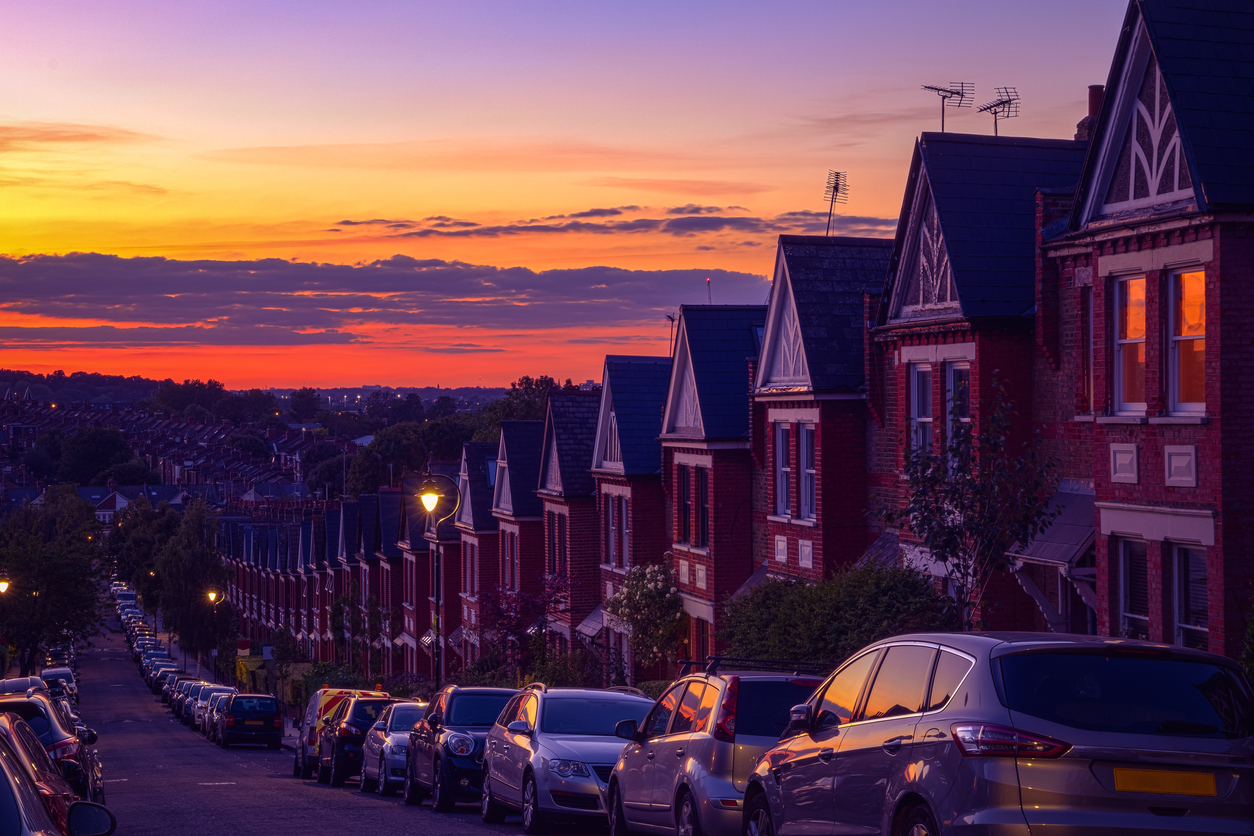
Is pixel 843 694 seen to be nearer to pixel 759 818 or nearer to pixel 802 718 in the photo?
pixel 802 718

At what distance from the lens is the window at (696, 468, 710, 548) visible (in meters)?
30.4

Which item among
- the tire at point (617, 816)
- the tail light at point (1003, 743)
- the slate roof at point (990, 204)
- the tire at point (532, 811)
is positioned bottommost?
the tire at point (532, 811)

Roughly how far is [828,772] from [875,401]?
16192 millimetres

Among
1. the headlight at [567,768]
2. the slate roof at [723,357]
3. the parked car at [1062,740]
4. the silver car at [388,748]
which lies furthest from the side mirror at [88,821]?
the slate roof at [723,357]

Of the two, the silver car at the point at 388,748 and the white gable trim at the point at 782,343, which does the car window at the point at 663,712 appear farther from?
the white gable trim at the point at 782,343

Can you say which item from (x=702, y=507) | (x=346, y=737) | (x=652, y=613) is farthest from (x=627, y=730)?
(x=652, y=613)

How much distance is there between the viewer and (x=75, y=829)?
727cm

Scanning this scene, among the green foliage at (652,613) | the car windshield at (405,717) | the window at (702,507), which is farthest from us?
the green foliage at (652,613)

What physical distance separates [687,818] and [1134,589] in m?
8.34

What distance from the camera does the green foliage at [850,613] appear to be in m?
20.5

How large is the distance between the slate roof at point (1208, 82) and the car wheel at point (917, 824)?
34.2 feet

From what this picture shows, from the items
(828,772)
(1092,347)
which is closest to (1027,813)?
(828,772)

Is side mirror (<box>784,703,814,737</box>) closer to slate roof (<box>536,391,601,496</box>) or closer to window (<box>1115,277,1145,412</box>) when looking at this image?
window (<box>1115,277,1145,412</box>)

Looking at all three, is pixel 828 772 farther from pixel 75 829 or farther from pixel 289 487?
pixel 289 487
